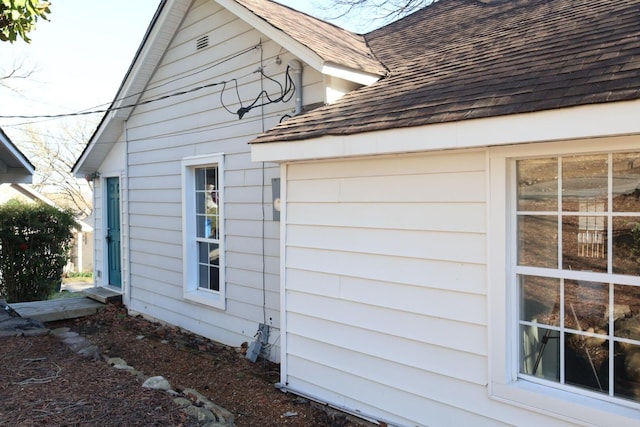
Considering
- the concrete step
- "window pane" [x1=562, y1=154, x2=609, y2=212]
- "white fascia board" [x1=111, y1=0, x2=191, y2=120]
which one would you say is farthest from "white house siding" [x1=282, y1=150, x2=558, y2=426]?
the concrete step

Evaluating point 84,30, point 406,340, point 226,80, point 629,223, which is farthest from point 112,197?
point 84,30

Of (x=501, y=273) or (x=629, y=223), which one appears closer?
(x=629, y=223)

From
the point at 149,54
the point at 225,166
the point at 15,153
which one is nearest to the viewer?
the point at 225,166

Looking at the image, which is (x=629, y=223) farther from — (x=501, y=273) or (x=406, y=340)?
(x=406, y=340)

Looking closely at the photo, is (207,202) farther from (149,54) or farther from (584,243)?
(584,243)

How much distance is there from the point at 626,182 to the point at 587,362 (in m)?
1.19

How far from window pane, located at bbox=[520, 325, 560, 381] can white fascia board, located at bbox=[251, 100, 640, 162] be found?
1351mm

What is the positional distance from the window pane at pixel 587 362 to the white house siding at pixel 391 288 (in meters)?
0.36

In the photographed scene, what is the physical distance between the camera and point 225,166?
22.6 feet

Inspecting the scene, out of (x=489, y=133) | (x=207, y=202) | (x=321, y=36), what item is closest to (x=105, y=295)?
(x=207, y=202)

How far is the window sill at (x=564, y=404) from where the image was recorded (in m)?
2.98

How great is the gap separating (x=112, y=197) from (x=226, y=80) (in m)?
4.75

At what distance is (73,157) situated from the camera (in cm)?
3431

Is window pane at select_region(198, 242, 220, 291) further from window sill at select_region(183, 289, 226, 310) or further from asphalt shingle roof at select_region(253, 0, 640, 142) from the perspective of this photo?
asphalt shingle roof at select_region(253, 0, 640, 142)
